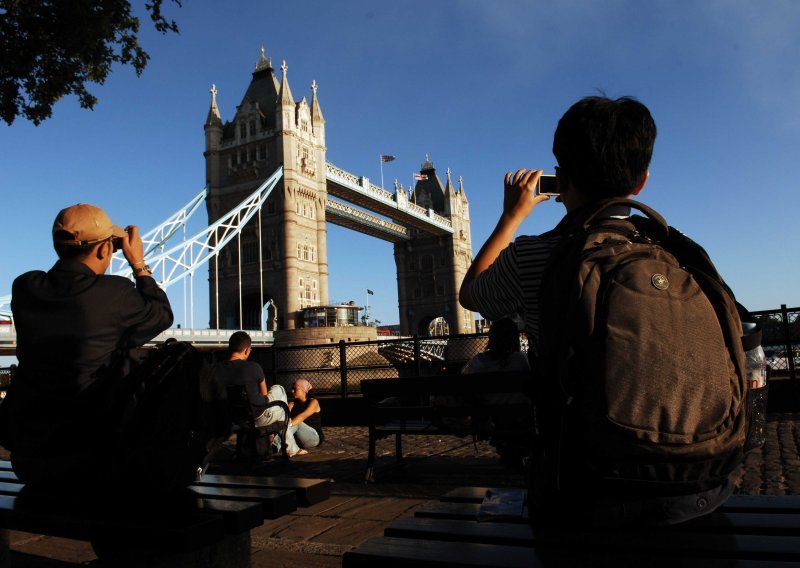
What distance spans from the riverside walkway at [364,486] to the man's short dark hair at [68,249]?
143 cm

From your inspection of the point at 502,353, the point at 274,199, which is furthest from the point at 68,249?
the point at 274,199

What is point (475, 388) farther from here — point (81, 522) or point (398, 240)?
point (398, 240)

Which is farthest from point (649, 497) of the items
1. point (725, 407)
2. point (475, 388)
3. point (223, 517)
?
point (475, 388)

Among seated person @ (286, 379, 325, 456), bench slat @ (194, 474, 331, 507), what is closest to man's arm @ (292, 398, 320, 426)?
seated person @ (286, 379, 325, 456)

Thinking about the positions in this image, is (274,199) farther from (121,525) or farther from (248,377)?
(121,525)

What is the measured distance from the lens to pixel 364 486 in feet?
13.9

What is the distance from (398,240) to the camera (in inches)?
2377

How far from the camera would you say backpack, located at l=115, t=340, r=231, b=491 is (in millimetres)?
1905

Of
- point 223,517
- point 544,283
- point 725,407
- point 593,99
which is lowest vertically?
point 223,517

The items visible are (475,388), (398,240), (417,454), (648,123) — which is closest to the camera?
(648,123)

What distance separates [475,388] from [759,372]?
7.78 ft

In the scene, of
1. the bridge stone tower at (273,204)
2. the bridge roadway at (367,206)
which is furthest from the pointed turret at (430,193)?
the bridge stone tower at (273,204)

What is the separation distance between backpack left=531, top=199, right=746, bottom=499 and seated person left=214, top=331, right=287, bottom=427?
388 cm

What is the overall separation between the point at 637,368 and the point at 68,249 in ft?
6.48
